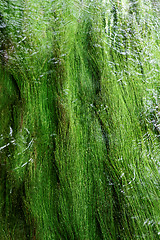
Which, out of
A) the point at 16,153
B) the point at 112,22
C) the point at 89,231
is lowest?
the point at 89,231

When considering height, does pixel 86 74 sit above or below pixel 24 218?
above

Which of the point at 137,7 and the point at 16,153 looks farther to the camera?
the point at 137,7

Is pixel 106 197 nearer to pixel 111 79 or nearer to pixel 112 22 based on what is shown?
pixel 111 79

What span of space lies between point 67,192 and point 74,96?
1.15 feet

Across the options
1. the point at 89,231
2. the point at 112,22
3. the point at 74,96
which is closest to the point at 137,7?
the point at 112,22

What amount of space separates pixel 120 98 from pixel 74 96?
0.18 metres

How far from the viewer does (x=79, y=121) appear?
746mm

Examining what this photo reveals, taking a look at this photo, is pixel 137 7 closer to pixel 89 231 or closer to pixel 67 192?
pixel 67 192

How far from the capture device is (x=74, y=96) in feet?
2.49

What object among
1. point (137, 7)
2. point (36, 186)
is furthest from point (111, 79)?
point (36, 186)

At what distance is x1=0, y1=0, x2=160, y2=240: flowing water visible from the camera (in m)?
0.69

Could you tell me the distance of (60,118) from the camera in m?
0.74

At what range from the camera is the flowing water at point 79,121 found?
69 cm

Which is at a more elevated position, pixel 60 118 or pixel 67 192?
pixel 60 118
